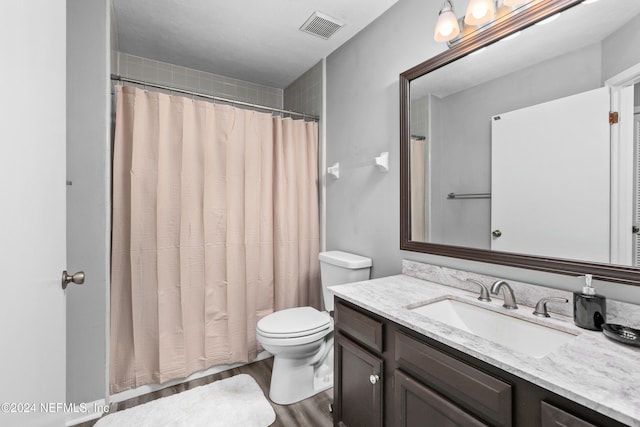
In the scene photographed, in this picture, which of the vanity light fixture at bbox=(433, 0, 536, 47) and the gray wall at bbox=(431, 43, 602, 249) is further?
the vanity light fixture at bbox=(433, 0, 536, 47)

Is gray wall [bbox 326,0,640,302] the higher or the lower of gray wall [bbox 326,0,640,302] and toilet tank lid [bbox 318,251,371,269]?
the higher

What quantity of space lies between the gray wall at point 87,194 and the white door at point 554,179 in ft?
6.66

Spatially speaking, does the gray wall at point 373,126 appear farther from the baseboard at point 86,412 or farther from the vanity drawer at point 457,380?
the baseboard at point 86,412

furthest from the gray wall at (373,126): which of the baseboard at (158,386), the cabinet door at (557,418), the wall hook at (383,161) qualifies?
the baseboard at (158,386)

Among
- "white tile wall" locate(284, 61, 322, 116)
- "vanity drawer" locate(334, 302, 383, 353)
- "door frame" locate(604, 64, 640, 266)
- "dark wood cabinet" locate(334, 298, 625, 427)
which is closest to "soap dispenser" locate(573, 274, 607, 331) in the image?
"door frame" locate(604, 64, 640, 266)

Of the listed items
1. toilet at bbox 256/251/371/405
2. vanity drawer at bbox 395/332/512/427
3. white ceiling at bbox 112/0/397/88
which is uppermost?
white ceiling at bbox 112/0/397/88

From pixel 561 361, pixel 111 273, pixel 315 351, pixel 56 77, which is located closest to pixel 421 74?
pixel 561 361

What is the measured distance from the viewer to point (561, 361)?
728 millimetres

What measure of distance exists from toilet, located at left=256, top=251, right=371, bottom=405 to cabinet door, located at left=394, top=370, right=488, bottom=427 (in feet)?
2.42

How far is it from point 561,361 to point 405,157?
118 cm

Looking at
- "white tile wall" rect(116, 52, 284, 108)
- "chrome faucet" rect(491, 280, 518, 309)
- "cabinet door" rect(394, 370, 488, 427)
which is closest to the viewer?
"cabinet door" rect(394, 370, 488, 427)

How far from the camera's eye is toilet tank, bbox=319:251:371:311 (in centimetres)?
189

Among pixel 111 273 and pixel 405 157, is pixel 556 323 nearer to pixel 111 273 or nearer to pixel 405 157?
pixel 405 157

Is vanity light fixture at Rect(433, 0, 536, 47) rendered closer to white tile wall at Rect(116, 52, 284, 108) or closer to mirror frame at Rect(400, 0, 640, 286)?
mirror frame at Rect(400, 0, 640, 286)
